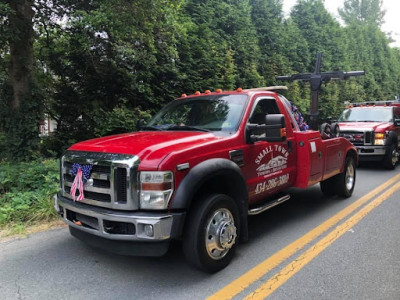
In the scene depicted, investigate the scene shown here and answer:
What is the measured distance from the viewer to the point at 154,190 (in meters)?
3.26

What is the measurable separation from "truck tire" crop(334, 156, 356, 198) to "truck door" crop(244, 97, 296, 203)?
6.12 ft

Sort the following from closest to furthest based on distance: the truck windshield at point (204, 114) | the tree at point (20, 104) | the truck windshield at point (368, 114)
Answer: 1. the truck windshield at point (204, 114)
2. the tree at point (20, 104)
3. the truck windshield at point (368, 114)

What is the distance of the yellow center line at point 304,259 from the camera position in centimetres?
335

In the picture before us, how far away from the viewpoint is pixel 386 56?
34.0 meters

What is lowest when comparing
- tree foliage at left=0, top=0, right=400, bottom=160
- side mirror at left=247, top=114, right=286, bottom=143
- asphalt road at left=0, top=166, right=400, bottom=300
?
asphalt road at left=0, top=166, right=400, bottom=300

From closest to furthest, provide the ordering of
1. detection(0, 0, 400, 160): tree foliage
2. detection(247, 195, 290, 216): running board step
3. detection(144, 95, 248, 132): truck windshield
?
detection(247, 195, 290, 216): running board step
detection(144, 95, 248, 132): truck windshield
detection(0, 0, 400, 160): tree foliage

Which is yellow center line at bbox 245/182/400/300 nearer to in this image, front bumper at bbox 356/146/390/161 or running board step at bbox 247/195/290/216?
running board step at bbox 247/195/290/216

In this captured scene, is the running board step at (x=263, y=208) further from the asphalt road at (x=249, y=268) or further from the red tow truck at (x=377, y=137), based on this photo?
the red tow truck at (x=377, y=137)

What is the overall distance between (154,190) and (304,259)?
6.40 feet

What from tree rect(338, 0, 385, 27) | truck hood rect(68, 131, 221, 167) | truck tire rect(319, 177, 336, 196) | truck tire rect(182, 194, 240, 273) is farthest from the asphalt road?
tree rect(338, 0, 385, 27)

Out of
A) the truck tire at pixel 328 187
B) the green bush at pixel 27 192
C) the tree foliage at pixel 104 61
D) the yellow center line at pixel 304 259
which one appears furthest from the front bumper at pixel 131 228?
the truck tire at pixel 328 187

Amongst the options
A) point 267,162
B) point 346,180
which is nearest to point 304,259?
point 267,162

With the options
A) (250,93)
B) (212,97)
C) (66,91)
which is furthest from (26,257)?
(66,91)

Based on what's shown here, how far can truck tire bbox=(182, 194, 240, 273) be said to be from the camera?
3.43 m
